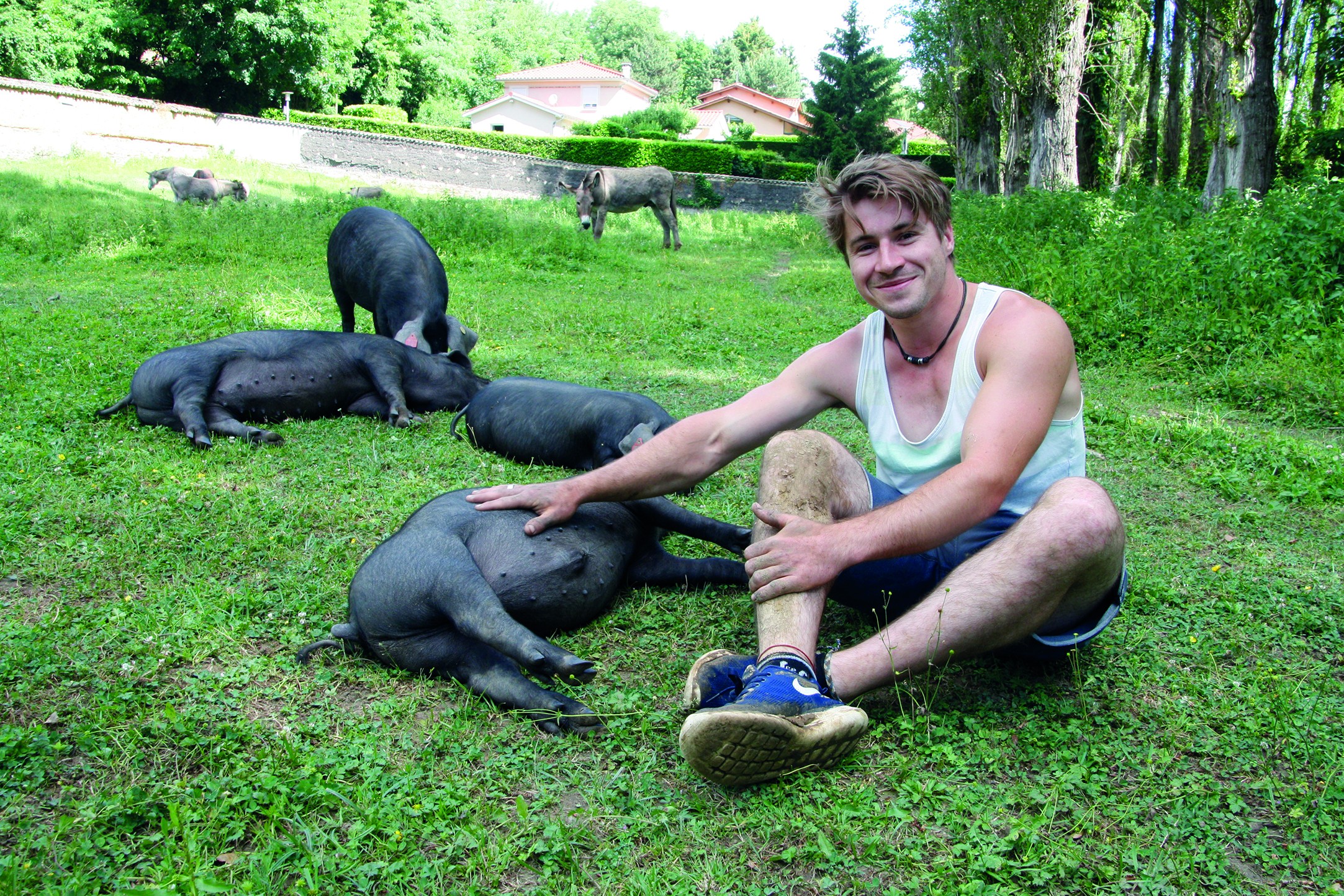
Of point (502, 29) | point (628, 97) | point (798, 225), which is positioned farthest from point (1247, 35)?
point (502, 29)

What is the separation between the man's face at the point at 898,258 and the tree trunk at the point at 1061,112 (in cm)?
1301

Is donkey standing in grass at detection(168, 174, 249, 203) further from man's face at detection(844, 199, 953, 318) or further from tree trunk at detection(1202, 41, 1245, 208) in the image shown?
man's face at detection(844, 199, 953, 318)

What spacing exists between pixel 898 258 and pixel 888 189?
190 mm

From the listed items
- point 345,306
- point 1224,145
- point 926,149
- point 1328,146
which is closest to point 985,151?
point 1328,146

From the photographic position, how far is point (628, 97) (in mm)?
67875

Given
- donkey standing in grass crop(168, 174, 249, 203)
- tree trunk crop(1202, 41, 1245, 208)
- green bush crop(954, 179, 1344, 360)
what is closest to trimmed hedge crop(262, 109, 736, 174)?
donkey standing in grass crop(168, 174, 249, 203)

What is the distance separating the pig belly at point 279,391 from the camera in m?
5.23

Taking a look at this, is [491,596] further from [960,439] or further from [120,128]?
[120,128]

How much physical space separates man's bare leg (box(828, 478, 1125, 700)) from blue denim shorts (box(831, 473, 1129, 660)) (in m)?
0.16

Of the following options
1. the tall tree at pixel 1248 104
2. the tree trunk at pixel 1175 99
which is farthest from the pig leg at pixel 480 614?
the tree trunk at pixel 1175 99

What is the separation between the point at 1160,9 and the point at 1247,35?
8.51 metres

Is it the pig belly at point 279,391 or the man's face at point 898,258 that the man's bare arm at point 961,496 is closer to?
the man's face at point 898,258

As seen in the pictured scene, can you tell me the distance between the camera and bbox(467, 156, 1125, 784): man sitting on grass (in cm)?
223

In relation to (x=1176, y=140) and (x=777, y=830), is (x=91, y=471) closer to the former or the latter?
(x=777, y=830)
